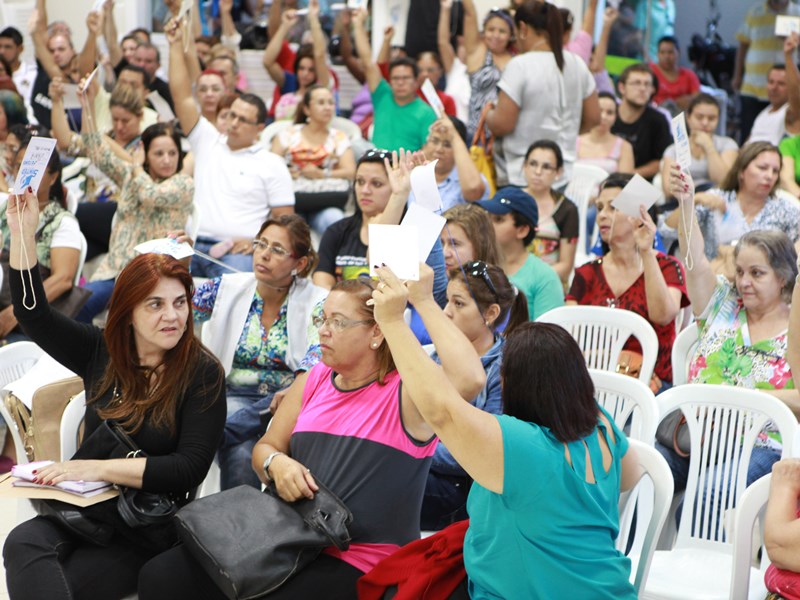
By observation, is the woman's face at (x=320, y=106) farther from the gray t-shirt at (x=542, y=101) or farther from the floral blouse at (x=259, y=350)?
the floral blouse at (x=259, y=350)

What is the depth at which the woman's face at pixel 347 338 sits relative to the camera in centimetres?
288

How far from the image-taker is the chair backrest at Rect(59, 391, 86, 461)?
315 centimetres

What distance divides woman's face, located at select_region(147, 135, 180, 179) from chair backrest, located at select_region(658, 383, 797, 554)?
304 cm

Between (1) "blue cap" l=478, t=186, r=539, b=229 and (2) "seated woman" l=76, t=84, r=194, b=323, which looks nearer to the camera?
(1) "blue cap" l=478, t=186, r=539, b=229

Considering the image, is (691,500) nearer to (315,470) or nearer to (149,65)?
(315,470)

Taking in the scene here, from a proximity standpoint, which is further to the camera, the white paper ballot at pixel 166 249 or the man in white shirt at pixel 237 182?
the man in white shirt at pixel 237 182

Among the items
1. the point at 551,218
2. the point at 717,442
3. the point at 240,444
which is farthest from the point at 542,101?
the point at 240,444

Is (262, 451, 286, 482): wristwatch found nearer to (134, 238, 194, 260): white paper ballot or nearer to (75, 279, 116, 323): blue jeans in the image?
(134, 238, 194, 260): white paper ballot

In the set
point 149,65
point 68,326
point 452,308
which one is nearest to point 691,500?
point 452,308

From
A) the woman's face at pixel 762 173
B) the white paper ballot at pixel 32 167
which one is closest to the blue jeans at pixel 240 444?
the white paper ballot at pixel 32 167

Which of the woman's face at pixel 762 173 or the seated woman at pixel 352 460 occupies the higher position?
the woman's face at pixel 762 173

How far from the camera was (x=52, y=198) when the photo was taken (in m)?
5.00

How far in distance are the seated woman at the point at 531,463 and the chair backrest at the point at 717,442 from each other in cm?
95

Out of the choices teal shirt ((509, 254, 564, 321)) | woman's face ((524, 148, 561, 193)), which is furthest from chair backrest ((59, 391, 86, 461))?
woman's face ((524, 148, 561, 193))
